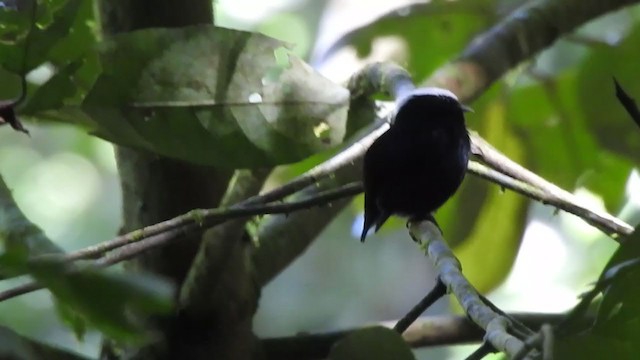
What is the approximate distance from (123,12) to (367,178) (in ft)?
0.77

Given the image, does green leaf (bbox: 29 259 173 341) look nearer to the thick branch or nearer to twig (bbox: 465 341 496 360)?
twig (bbox: 465 341 496 360)

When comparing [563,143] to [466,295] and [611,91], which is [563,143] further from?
[466,295]

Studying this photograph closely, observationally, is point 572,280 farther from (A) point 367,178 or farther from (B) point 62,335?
(A) point 367,178

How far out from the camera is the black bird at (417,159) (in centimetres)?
47

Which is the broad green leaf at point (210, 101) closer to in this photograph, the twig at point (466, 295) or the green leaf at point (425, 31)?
the twig at point (466, 295)

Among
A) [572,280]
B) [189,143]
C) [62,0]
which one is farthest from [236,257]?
[572,280]

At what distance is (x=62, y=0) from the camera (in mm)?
585

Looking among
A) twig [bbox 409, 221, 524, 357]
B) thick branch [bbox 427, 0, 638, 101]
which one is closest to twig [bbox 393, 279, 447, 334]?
twig [bbox 409, 221, 524, 357]

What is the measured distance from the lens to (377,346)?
1.40ft

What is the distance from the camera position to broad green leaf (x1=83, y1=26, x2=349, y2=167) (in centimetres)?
53

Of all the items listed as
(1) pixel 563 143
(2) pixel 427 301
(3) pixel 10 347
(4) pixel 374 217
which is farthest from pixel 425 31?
(3) pixel 10 347

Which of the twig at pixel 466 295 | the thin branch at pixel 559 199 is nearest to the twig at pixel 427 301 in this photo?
the twig at pixel 466 295

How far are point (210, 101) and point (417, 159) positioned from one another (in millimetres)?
146

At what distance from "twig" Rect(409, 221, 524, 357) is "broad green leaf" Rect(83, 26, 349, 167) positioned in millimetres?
109
